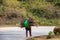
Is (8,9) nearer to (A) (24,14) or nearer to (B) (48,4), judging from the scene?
(A) (24,14)

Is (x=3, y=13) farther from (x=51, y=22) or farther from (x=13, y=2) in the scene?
(x=51, y=22)

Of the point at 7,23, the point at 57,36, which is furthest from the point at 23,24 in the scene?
the point at 7,23

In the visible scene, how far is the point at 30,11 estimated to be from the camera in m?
38.3

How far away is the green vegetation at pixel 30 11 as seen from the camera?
116 ft

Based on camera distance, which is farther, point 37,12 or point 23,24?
point 37,12

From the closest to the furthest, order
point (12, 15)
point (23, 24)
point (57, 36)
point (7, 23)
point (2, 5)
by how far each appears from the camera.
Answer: point (57, 36) < point (23, 24) < point (7, 23) < point (12, 15) < point (2, 5)

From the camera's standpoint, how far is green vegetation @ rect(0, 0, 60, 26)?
3541 cm

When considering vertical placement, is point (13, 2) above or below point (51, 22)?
above

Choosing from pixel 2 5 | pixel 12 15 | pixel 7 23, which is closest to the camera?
pixel 7 23

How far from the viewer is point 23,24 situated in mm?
18547

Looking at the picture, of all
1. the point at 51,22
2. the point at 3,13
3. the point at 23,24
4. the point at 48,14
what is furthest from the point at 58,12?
the point at 23,24

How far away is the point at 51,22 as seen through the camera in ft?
113

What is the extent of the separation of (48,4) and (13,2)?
4.85m

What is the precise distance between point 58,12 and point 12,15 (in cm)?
627
